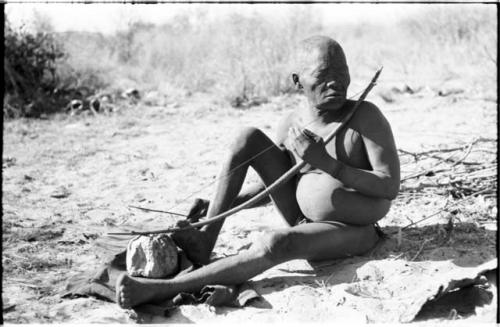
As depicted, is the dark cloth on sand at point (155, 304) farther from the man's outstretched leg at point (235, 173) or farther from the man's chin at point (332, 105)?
the man's chin at point (332, 105)

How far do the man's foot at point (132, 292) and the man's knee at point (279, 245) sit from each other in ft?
1.78

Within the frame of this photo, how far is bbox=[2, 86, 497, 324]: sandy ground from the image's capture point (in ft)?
9.73

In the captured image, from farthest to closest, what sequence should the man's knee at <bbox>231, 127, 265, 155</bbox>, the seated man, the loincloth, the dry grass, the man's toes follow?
the dry grass < the loincloth < the man's knee at <bbox>231, 127, 265, 155</bbox> < the seated man < the man's toes

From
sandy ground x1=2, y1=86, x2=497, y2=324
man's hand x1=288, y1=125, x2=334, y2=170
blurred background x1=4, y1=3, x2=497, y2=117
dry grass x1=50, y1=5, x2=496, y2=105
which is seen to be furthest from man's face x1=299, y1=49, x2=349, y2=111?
dry grass x1=50, y1=5, x2=496, y2=105

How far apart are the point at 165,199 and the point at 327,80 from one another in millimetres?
2206

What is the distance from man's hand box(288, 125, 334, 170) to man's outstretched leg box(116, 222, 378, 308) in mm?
356

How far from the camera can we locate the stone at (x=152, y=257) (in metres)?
3.11

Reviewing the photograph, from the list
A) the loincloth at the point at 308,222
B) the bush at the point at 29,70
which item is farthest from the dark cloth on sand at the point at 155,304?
the bush at the point at 29,70

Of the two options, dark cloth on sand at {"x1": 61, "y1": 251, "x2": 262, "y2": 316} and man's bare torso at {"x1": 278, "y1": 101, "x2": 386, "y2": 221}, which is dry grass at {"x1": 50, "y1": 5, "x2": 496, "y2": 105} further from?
dark cloth on sand at {"x1": 61, "y1": 251, "x2": 262, "y2": 316}


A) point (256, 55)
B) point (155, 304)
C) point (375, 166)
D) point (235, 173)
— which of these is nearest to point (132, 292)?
point (155, 304)

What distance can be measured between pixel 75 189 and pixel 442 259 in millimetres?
3198

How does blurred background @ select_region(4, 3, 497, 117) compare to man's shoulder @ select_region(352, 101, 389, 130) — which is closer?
man's shoulder @ select_region(352, 101, 389, 130)

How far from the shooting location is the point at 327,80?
2979 millimetres

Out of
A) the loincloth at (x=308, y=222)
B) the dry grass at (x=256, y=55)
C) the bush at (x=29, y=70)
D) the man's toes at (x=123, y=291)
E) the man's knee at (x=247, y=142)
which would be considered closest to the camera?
the man's toes at (x=123, y=291)
